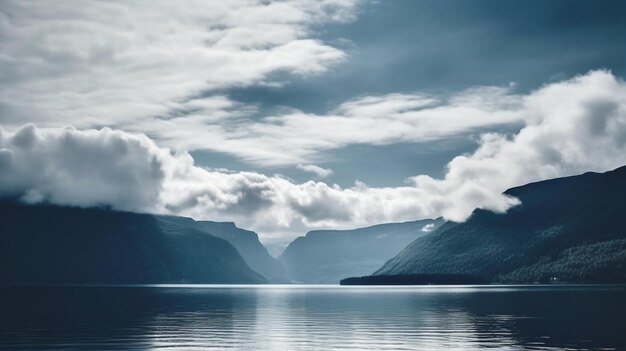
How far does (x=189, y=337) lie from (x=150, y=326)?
26753 mm

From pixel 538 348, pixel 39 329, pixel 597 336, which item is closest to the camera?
pixel 538 348

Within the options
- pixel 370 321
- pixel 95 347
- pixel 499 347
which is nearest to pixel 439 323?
pixel 370 321

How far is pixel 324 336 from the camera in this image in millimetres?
106688

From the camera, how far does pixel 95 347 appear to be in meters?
89.5

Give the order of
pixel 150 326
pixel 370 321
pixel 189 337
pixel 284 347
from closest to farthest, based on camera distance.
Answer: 1. pixel 284 347
2. pixel 189 337
3. pixel 150 326
4. pixel 370 321

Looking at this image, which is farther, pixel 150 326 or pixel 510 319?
pixel 510 319

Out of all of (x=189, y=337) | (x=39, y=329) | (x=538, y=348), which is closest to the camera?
(x=538, y=348)

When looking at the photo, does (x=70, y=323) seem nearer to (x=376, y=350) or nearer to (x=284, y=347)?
(x=284, y=347)

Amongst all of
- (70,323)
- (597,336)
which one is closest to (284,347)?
(597,336)

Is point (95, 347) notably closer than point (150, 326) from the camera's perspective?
Yes

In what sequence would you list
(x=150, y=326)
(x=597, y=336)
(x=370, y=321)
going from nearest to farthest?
(x=597, y=336) < (x=150, y=326) < (x=370, y=321)

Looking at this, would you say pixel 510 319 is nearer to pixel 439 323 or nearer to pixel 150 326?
pixel 439 323

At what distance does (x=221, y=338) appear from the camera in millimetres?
104000

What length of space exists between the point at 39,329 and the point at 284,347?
53.9 metres
